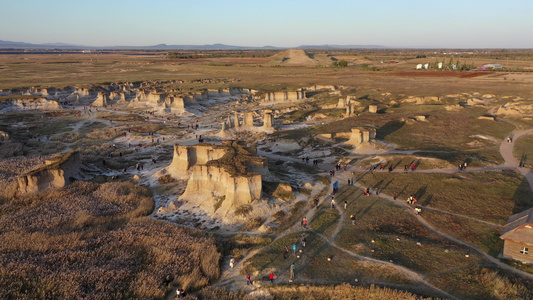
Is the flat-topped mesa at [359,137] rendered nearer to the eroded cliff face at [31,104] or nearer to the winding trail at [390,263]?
the winding trail at [390,263]

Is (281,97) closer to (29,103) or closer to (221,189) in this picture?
(29,103)

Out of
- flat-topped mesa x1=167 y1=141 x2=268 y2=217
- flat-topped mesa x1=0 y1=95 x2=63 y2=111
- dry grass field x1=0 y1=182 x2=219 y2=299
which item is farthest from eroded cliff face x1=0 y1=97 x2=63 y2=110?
dry grass field x1=0 y1=182 x2=219 y2=299

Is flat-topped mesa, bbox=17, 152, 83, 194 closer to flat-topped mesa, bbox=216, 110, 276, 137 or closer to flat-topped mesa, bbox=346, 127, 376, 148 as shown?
flat-topped mesa, bbox=216, 110, 276, 137

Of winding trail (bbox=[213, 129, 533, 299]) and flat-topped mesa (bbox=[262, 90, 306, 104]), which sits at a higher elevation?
flat-topped mesa (bbox=[262, 90, 306, 104])

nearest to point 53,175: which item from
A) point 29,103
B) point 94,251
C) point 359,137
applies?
point 94,251

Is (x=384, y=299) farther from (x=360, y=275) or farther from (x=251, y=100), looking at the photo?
(x=251, y=100)

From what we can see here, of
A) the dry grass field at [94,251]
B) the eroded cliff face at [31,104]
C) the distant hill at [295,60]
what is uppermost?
the distant hill at [295,60]

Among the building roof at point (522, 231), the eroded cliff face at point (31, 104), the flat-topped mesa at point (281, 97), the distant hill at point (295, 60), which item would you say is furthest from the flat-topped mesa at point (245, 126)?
the distant hill at point (295, 60)
